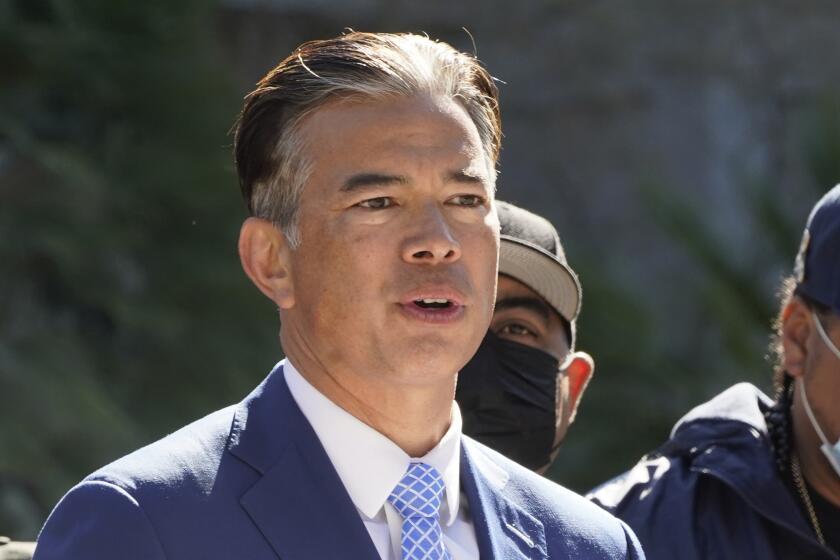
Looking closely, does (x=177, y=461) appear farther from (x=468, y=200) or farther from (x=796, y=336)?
(x=796, y=336)

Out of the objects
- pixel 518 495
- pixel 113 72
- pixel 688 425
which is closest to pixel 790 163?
pixel 113 72

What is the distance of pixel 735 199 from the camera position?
9133 millimetres

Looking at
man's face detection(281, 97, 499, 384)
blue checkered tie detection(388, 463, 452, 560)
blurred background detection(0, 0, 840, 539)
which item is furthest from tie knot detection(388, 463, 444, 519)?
blurred background detection(0, 0, 840, 539)

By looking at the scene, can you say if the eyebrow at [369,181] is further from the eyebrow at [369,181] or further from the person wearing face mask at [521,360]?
the person wearing face mask at [521,360]

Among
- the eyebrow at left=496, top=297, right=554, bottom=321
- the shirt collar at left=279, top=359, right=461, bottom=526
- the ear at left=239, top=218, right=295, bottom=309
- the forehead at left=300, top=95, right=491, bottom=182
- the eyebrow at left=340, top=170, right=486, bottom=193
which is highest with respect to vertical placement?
the forehead at left=300, top=95, right=491, bottom=182

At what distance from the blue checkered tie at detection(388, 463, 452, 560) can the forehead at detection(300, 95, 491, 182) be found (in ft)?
1.49

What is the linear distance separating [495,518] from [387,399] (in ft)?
0.88

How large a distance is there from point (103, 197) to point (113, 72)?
0.61 metres

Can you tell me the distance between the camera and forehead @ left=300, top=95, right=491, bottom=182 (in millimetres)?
2383

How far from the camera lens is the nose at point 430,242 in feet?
7.63

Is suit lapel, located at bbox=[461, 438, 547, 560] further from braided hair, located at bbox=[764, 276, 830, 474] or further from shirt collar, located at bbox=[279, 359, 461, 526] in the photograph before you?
braided hair, located at bbox=[764, 276, 830, 474]

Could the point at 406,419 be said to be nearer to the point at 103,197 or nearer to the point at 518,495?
the point at 518,495

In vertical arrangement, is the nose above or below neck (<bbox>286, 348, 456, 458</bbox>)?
above

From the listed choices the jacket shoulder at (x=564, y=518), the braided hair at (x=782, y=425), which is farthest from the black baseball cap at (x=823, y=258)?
the jacket shoulder at (x=564, y=518)
